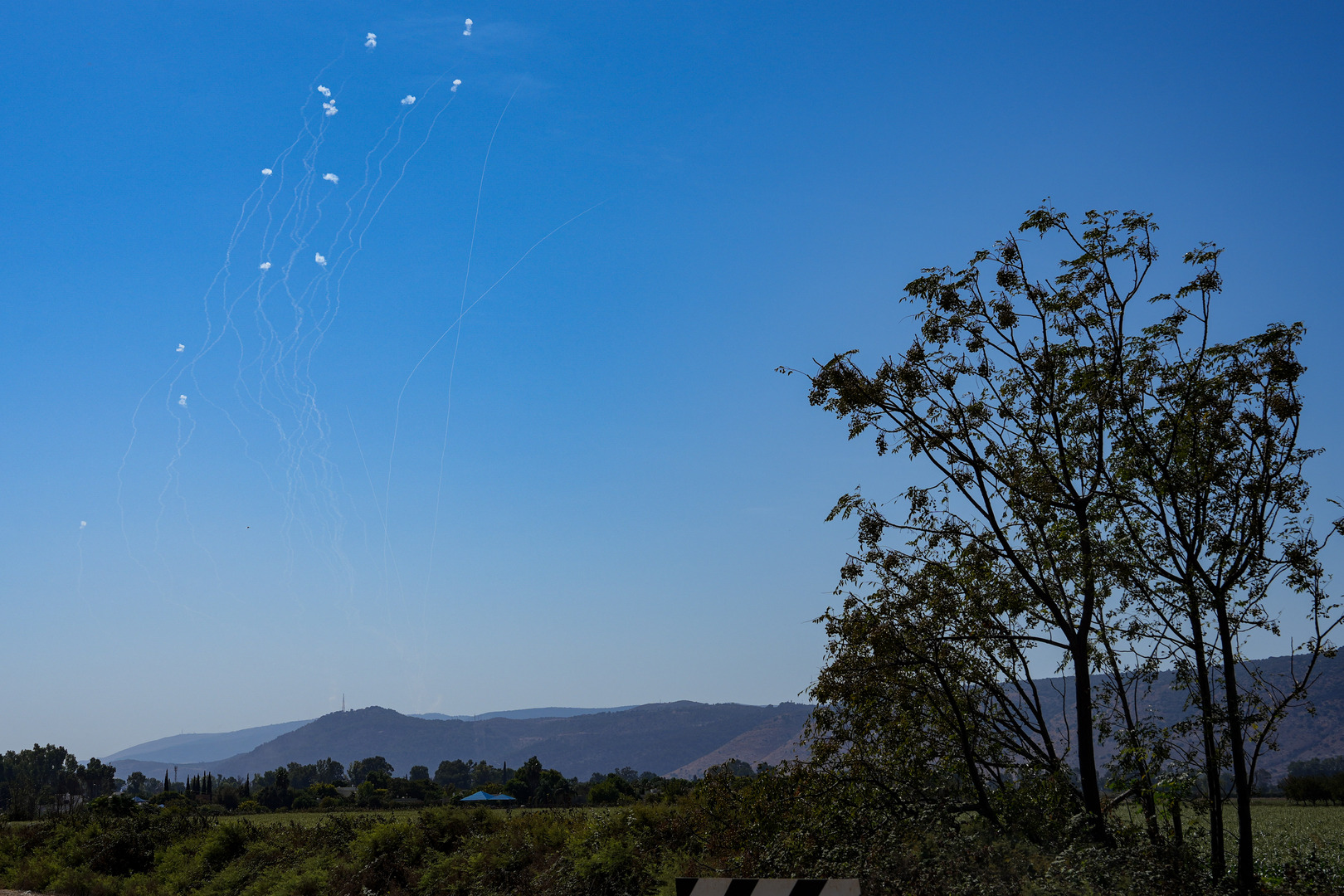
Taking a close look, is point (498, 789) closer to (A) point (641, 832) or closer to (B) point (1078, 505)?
(A) point (641, 832)

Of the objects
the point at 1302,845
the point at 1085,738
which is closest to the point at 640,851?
the point at 1085,738

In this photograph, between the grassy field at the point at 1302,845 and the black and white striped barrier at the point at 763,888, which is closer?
the black and white striped barrier at the point at 763,888

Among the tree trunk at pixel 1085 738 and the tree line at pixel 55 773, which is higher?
the tree trunk at pixel 1085 738

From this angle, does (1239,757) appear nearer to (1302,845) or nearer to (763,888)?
(763,888)

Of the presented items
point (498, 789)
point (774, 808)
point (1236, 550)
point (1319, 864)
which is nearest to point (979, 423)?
point (1236, 550)

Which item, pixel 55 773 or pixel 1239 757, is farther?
pixel 55 773

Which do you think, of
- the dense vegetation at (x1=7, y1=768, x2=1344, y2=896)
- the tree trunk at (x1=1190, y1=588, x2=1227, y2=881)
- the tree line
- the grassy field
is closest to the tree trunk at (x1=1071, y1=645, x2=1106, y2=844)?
the dense vegetation at (x1=7, y1=768, x2=1344, y2=896)

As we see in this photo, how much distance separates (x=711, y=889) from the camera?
16.1 ft

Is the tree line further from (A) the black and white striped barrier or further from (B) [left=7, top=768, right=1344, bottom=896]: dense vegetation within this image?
(A) the black and white striped barrier

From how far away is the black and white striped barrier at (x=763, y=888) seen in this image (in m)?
4.91

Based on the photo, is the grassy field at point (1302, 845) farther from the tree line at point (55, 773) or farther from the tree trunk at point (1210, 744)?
the tree line at point (55, 773)

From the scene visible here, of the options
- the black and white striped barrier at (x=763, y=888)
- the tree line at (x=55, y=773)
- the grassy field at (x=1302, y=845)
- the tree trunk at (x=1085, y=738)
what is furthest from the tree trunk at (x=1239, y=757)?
the tree line at (x=55, y=773)

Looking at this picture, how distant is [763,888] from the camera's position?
198 inches

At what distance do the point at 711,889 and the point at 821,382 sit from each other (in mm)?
11292
